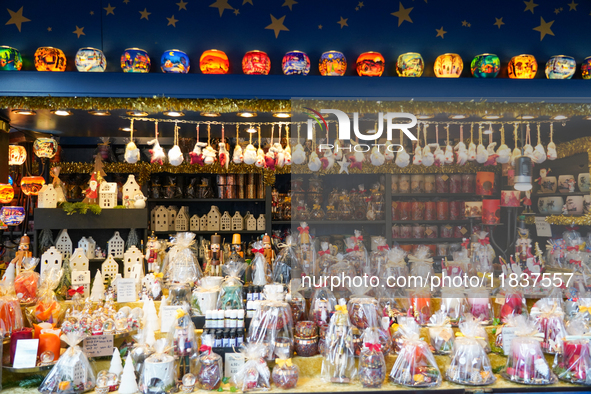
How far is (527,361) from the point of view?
7.13 feet

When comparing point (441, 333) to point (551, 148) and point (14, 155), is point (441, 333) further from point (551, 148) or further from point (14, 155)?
point (14, 155)

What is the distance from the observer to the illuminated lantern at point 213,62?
2.76 m

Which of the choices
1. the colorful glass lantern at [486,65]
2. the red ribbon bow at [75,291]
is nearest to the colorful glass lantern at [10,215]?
the red ribbon bow at [75,291]

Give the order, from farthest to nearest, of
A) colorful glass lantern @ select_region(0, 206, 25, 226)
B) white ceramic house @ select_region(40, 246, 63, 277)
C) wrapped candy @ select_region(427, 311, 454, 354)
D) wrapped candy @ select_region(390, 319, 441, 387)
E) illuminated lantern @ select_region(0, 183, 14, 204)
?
colorful glass lantern @ select_region(0, 206, 25, 226) < illuminated lantern @ select_region(0, 183, 14, 204) < white ceramic house @ select_region(40, 246, 63, 277) < wrapped candy @ select_region(427, 311, 454, 354) < wrapped candy @ select_region(390, 319, 441, 387)

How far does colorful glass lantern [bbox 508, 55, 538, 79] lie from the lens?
2.84m

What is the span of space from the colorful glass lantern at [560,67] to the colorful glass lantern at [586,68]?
10 cm

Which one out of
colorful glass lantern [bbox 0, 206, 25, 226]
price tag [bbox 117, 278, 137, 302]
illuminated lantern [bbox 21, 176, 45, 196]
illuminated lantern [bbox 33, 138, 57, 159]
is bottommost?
price tag [bbox 117, 278, 137, 302]

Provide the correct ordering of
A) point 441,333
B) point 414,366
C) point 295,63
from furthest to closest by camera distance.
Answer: point 295,63 → point 441,333 → point 414,366

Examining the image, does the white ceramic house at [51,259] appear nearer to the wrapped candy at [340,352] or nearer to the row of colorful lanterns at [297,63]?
the row of colorful lanterns at [297,63]

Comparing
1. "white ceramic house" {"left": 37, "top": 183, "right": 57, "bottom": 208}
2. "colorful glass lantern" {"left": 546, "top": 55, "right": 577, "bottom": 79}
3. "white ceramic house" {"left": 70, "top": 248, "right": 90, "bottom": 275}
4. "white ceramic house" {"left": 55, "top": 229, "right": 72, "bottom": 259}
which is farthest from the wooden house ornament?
"colorful glass lantern" {"left": 546, "top": 55, "right": 577, "bottom": 79}

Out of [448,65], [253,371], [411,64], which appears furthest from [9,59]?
[448,65]

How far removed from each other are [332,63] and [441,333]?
68.6 inches

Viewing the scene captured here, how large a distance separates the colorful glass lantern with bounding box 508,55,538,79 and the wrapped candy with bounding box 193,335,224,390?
251 cm

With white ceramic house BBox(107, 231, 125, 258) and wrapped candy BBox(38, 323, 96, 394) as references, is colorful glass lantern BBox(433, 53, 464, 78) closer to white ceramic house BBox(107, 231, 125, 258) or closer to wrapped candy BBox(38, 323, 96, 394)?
wrapped candy BBox(38, 323, 96, 394)
